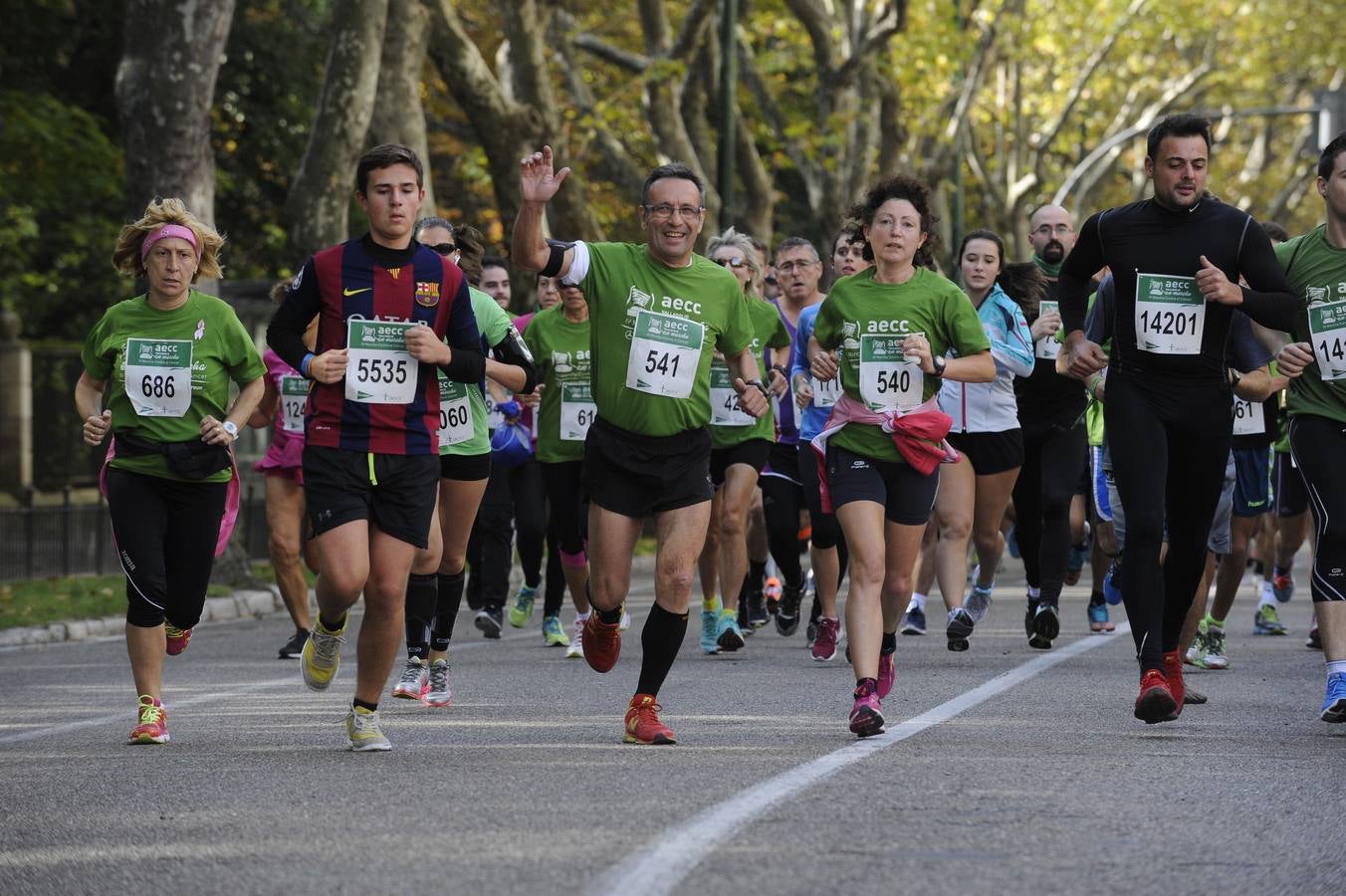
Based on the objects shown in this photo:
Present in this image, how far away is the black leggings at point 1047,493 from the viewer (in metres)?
13.0

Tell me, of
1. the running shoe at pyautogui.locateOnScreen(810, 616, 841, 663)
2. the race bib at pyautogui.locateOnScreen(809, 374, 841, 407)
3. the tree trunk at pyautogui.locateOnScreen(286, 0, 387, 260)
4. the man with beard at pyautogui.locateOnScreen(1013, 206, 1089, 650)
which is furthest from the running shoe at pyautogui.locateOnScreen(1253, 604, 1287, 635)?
the tree trunk at pyautogui.locateOnScreen(286, 0, 387, 260)

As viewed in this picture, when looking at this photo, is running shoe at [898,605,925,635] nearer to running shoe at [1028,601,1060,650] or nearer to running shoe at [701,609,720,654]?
running shoe at [1028,601,1060,650]

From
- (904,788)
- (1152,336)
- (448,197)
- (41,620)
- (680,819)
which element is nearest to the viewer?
(680,819)

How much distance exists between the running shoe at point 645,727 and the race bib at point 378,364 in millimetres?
1339

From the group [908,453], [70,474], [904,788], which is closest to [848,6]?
[70,474]

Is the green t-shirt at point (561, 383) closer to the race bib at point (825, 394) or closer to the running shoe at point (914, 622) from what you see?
the race bib at point (825, 394)

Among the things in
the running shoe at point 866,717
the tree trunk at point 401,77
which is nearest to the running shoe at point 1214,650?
the running shoe at point 866,717

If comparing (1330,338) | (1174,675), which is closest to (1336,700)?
(1174,675)

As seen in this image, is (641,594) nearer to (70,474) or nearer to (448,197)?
(70,474)

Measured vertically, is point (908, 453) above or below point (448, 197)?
below

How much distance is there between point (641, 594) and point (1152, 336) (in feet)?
34.3

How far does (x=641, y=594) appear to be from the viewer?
739 inches

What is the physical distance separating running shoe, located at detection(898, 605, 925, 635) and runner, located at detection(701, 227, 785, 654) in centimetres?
118

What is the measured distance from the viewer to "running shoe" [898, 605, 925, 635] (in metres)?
13.4
